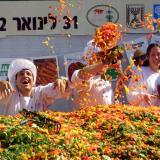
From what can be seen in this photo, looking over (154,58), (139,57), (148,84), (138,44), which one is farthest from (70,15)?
(148,84)

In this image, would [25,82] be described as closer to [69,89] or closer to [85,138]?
[69,89]

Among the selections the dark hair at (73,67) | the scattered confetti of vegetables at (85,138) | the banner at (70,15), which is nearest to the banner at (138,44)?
the banner at (70,15)

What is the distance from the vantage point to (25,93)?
4898 mm

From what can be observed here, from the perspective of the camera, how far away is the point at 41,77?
22.4 feet

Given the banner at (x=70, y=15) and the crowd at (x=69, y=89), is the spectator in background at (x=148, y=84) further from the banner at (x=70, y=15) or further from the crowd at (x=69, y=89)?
the banner at (x=70, y=15)

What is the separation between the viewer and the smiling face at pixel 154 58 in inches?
221

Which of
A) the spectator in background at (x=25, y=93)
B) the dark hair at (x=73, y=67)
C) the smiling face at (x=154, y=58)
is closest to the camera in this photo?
the spectator in background at (x=25, y=93)

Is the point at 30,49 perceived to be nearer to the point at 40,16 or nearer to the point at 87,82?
the point at 40,16

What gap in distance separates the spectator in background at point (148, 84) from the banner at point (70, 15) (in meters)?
1.10

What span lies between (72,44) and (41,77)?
0.54 meters

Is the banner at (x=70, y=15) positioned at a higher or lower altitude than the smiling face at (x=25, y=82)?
higher

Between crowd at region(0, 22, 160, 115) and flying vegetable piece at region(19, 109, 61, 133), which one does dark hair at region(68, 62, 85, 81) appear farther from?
flying vegetable piece at region(19, 109, 61, 133)

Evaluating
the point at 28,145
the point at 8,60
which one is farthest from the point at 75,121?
the point at 8,60

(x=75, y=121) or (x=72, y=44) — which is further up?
(x=72, y=44)
